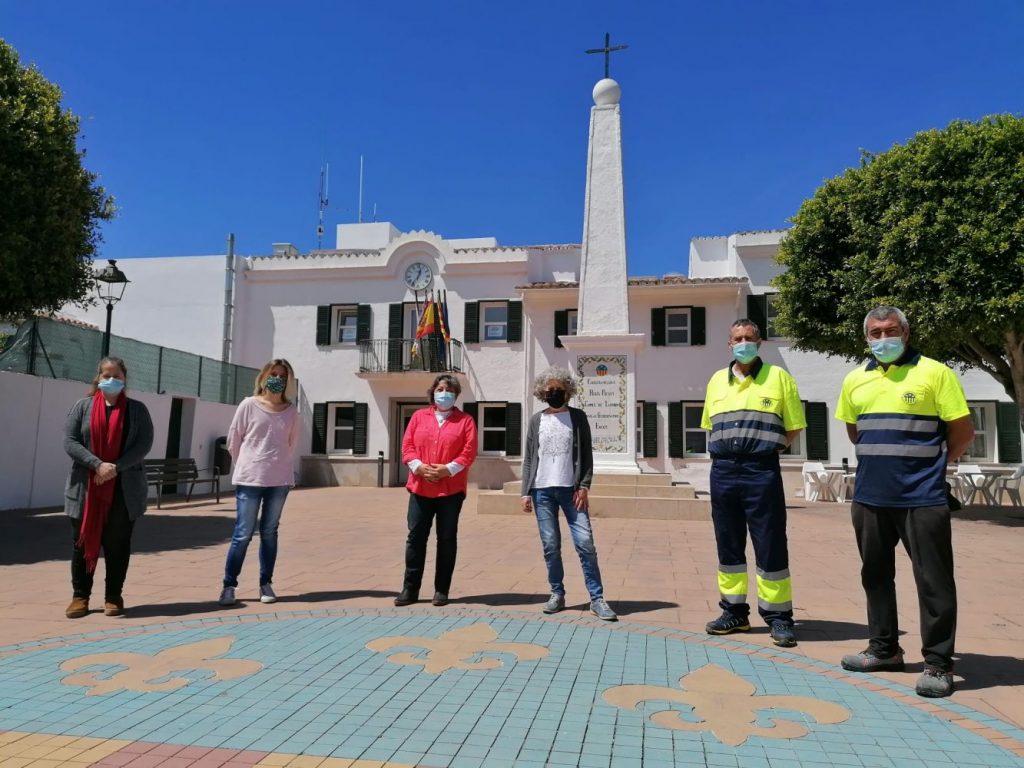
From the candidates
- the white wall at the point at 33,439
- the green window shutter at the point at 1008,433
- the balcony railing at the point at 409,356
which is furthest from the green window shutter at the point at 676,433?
the white wall at the point at 33,439

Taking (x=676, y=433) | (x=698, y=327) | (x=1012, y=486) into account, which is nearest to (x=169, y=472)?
(x=676, y=433)

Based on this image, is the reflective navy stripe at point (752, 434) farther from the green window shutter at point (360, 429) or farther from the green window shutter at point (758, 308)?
the green window shutter at point (360, 429)

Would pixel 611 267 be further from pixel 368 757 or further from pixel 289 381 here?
pixel 368 757

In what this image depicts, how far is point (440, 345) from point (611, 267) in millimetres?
9701

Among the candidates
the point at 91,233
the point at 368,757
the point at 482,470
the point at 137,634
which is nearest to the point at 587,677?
the point at 368,757

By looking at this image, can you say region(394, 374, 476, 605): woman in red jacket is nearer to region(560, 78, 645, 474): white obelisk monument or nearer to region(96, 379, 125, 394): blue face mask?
region(96, 379, 125, 394): blue face mask

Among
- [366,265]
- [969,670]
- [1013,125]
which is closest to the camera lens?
[969,670]

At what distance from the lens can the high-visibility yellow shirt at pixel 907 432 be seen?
372 cm

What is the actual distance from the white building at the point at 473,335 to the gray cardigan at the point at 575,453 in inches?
642

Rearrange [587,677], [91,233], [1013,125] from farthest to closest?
[1013,125] < [91,233] < [587,677]

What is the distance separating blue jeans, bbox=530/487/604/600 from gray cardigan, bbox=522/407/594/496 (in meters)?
0.09

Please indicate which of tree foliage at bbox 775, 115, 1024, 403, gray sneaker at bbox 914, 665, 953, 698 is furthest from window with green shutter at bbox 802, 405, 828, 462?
gray sneaker at bbox 914, 665, 953, 698

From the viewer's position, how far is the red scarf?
196 inches

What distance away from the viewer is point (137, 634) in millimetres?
4438
